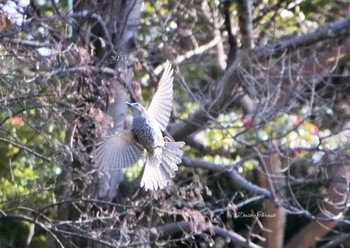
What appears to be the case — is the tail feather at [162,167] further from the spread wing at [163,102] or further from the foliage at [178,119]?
the foliage at [178,119]

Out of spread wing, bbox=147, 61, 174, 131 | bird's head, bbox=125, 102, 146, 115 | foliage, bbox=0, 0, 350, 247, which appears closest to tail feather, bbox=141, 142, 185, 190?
spread wing, bbox=147, 61, 174, 131

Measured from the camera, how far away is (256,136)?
29.0 ft

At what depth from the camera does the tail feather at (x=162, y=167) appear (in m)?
5.05

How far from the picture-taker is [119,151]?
505cm

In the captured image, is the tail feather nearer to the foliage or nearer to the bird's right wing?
the bird's right wing

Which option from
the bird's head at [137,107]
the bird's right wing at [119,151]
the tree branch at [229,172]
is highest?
the bird's head at [137,107]

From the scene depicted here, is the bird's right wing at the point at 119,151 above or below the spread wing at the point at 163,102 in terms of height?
below

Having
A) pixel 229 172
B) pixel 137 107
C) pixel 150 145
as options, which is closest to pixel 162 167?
pixel 150 145

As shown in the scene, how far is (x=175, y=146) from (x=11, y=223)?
455cm

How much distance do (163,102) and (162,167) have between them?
0.32 meters

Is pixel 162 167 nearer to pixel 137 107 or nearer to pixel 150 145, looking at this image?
pixel 150 145

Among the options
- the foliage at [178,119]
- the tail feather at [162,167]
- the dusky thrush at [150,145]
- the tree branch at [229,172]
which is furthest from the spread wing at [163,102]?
the tree branch at [229,172]

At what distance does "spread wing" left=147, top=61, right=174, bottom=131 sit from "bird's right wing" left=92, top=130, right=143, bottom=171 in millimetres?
191

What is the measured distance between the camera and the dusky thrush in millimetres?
4969
